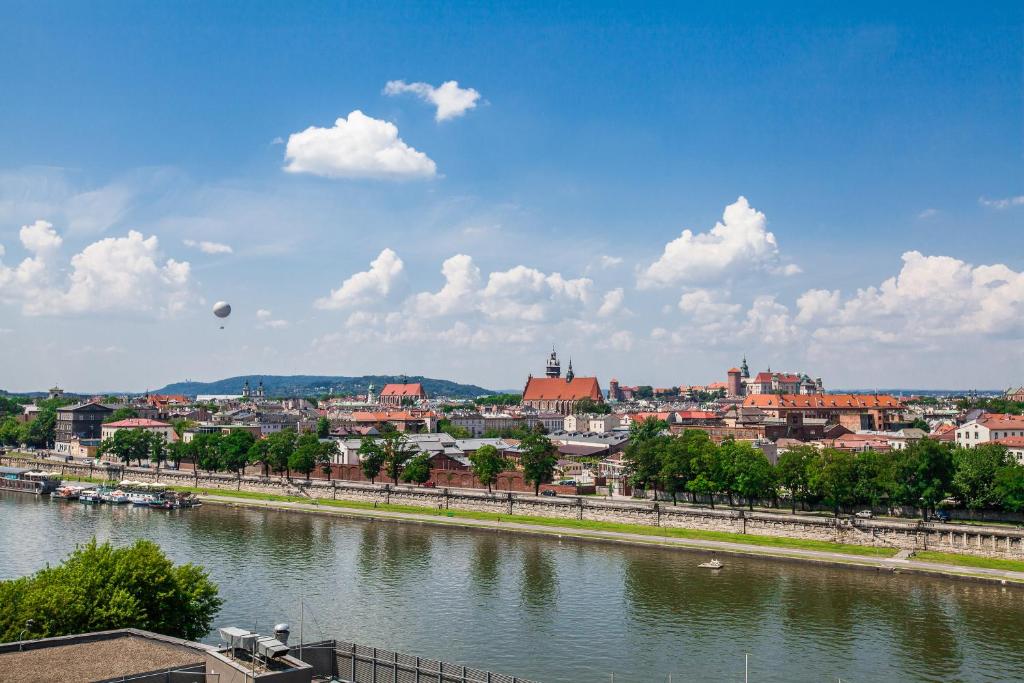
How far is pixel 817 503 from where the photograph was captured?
214 feet

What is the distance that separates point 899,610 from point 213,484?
73353 mm

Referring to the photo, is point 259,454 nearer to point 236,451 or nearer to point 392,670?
point 236,451

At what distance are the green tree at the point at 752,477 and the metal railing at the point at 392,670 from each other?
4513cm

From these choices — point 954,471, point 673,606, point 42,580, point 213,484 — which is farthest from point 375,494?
point 42,580

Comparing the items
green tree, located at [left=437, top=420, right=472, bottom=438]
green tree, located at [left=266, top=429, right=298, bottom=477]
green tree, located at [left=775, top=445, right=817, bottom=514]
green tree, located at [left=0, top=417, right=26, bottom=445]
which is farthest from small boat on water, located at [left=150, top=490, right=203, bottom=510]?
green tree, located at [left=0, top=417, right=26, bottom=445]

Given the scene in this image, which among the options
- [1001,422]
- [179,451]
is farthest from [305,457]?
[1001,422]

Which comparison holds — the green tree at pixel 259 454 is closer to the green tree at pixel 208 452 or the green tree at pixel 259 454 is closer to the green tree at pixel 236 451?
the green tree at pixel 236 451

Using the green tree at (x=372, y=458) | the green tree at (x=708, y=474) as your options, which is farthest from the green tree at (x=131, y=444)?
the green tree at (x=708, y=474)

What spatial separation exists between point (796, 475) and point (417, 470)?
3527 centimetres

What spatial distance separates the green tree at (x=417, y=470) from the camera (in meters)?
80.8

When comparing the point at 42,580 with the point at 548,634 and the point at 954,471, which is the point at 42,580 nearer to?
the point at 548,634

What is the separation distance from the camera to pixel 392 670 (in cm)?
2314

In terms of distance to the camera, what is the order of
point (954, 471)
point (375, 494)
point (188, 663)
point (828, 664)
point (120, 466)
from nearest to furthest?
point (188, 663), point (828, 664), point (954, 471), point (375, 494), point (120, 466)

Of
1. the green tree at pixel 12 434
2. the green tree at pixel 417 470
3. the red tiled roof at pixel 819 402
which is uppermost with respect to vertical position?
the red tiled roof at pixel 819 402
